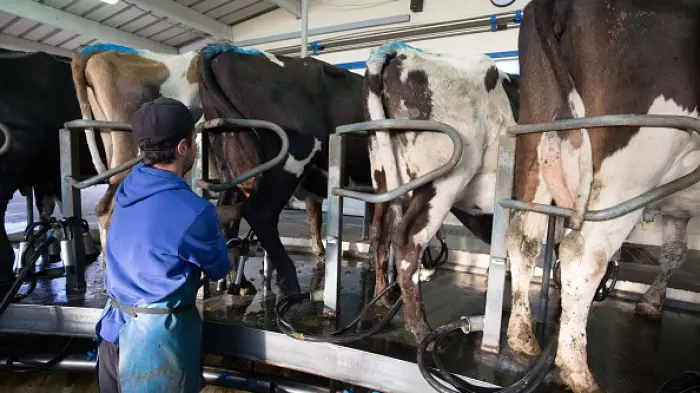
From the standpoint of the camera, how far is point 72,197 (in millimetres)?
2311

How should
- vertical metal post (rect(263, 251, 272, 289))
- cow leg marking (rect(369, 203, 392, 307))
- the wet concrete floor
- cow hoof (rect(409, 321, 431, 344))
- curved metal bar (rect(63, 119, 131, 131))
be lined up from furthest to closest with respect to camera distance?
vertical metal post (rect(263, 251, 272, 289)) < cow leg marking (rect(369, 203, 392, 307)) < curved metal bar (rect(63, 119, 131, 131)) < cow hoof (rect(409, 321, 431, 344)) < the wet concrete floor

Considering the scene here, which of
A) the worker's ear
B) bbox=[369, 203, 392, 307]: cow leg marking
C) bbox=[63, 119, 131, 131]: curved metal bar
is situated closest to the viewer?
the worker's ear

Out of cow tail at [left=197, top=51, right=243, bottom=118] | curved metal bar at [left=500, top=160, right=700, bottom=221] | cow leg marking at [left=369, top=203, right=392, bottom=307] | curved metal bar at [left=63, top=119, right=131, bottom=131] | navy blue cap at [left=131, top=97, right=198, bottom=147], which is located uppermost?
cow tail at [left=197, top=51, right=243, bottom=118]

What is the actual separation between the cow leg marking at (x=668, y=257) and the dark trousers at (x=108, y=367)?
2796 mm

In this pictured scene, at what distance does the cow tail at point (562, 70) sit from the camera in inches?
56.9

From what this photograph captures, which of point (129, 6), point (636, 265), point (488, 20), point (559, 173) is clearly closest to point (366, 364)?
point (559, 173)

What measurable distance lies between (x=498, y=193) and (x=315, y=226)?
2342 mm

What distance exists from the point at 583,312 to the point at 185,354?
1520 millimetres

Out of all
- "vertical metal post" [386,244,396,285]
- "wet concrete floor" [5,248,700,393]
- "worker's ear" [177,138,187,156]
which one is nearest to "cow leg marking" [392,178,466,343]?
"wet concrete floor" [5,248,700,393]

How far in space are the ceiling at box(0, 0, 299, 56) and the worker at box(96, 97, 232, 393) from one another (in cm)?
609

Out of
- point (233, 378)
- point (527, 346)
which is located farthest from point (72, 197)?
point (527, 346)

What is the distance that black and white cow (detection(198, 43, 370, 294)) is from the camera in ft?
7.64

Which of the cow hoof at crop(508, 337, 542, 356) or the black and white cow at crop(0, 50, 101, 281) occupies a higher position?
the black and white cow at crop(0, 50, 101, 281)

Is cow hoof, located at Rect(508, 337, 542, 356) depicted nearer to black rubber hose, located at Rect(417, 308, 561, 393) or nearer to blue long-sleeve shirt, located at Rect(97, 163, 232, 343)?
black rubber hose, located at Rect(417, 308, 561, 393)
